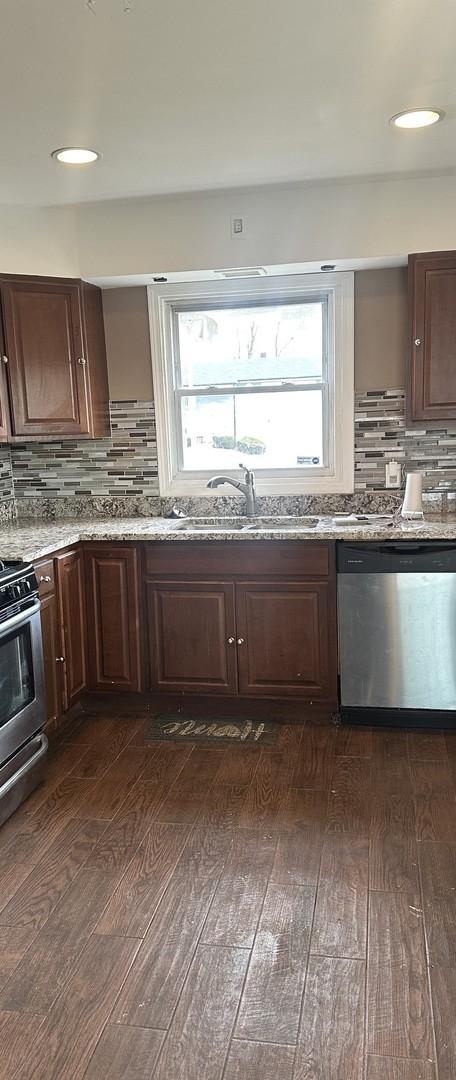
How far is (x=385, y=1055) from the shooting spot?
1.72m

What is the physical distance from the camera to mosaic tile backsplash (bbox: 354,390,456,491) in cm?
383

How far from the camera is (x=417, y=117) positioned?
2.69m

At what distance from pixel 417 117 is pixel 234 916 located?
2621mm

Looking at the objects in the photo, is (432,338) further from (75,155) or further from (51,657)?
(51,657)

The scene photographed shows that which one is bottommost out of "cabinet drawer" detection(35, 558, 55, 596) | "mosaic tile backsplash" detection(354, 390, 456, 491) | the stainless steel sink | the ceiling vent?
"cabinet drawer" detection(35, 558, 55, 596)

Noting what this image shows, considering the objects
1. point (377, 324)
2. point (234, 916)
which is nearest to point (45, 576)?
point (234, 916)

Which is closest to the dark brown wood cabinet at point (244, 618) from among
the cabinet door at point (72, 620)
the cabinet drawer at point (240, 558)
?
the cabinet drawer at point (240, 558)

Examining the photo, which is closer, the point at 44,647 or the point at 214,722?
the point at 44,647

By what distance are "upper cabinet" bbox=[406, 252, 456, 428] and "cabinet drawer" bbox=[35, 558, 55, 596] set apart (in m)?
1.75

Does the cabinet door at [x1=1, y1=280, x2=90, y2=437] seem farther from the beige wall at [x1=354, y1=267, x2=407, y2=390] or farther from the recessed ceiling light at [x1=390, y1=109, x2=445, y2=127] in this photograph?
the recessed ceiling light at [x1=390, y1=109, x2=445, y2=127]

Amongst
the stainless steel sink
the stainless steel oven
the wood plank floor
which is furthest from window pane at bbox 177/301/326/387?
the wood plank floor

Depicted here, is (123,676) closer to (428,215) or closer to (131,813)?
(131,813)

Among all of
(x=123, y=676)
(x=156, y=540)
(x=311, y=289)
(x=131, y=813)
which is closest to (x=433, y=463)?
(x=311, y=289)

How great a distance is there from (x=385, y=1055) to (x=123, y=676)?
2.21 metres
